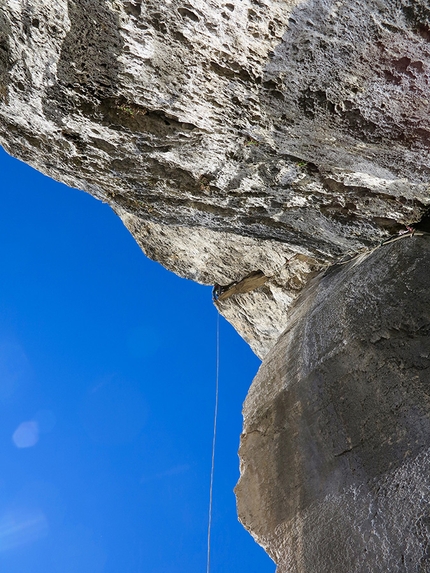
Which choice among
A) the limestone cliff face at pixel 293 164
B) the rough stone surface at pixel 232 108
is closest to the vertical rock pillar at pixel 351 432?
the limestone cliff face at pixel 293 164

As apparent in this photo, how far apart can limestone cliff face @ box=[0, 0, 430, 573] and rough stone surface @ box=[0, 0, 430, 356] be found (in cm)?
1

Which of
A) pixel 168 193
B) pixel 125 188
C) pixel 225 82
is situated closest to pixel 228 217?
pixel 168 193

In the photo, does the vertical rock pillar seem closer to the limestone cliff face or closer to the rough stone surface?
the limestone cliff face

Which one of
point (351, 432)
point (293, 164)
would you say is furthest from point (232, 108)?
point (351, 432)

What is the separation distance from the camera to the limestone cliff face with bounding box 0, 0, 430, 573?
10.0 ft

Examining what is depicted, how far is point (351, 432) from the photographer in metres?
4.21

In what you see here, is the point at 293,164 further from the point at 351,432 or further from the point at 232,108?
the point at 351,432

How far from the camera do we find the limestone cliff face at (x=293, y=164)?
3.06 m

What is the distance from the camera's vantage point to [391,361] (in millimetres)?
4164

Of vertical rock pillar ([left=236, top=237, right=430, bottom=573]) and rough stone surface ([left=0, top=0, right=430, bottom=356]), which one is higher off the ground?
rough stone surface ([left=0, top=0, right=430, bottom=356])

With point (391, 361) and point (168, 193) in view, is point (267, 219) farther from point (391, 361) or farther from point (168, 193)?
point (391, 361)

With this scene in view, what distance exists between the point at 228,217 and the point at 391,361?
2.64 metres

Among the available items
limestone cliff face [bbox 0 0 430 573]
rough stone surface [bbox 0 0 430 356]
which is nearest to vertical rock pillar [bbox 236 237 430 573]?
limestone cliff face [bbox 0 0 430 573]

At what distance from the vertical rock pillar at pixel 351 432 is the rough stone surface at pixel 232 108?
3.48 feet
